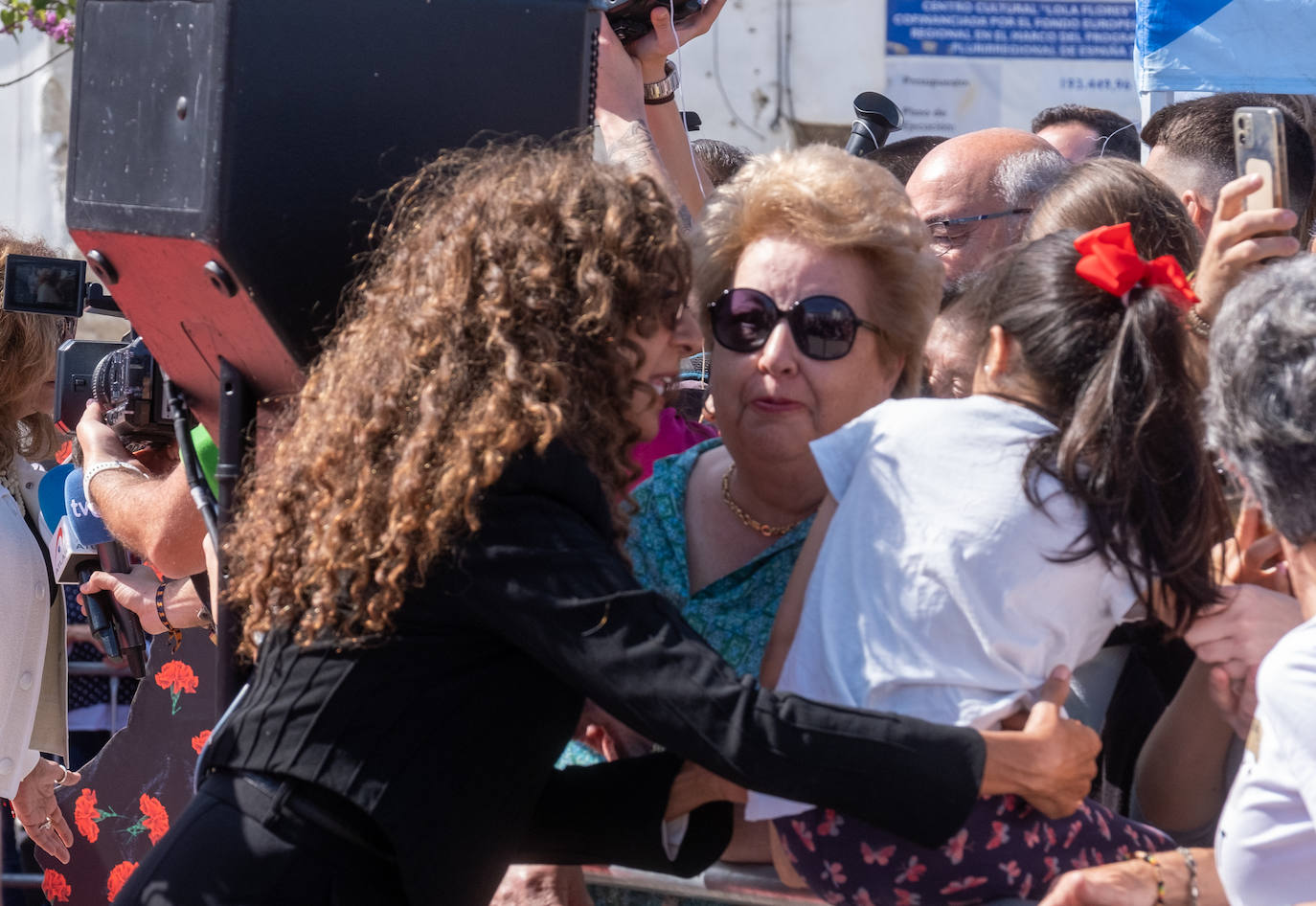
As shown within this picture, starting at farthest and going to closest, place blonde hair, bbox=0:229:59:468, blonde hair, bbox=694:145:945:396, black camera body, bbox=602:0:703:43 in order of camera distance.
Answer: blonde hair, bbox=0:229:59:468 → black camera body, bbox=602:0:703:43 → blonde hair, bbox=694:145:945:396

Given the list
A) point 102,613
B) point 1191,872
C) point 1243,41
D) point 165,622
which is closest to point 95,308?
point 165,622

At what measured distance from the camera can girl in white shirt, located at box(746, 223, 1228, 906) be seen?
1730 millimetres

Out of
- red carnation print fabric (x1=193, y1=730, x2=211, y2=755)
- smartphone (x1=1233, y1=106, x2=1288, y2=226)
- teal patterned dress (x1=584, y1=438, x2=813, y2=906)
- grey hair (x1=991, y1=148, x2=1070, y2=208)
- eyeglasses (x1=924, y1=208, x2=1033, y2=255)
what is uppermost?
grey hair (x1=991, y1=148, x2=1070, y2=208)

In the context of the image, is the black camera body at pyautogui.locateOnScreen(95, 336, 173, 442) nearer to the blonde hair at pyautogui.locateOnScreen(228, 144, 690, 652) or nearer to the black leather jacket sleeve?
the blonde hair at pyautogui.locateOnScreen(228, 144, 690, 652)

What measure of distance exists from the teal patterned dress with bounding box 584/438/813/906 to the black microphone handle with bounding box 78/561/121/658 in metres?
1.96

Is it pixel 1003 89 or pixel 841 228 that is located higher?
pixel 1003 89

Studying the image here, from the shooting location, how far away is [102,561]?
368cm

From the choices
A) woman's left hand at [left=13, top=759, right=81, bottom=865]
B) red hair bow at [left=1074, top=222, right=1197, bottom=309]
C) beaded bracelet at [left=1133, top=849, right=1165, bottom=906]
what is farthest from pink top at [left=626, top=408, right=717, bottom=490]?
woman's left hand at [left=13, top=759, right=81, bottom=865]

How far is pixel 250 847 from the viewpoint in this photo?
1.66m

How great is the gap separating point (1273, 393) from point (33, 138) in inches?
360

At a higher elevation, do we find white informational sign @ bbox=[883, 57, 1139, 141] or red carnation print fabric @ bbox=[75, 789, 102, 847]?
white informational sign @ bbox=[883, 57, 1139, 141]

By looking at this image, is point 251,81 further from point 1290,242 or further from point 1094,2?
point 1094,2

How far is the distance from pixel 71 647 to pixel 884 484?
5.12m

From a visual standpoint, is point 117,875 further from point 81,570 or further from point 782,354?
point 782,354
